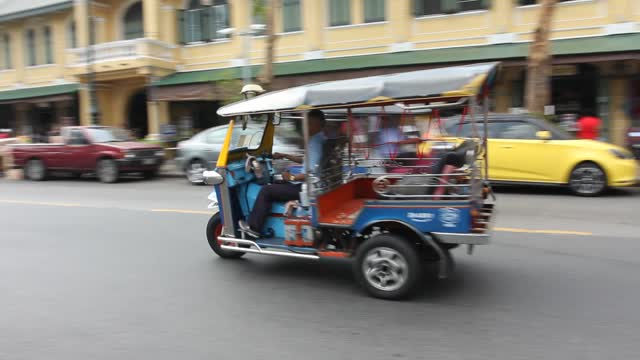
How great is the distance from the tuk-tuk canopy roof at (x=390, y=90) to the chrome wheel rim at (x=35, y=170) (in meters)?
14.1

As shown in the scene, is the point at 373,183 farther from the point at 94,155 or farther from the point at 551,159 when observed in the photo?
the point at 94,155

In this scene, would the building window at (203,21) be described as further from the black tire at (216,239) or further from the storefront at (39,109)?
the black tire at (216,239)

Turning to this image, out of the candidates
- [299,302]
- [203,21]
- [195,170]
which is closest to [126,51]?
[203,21]

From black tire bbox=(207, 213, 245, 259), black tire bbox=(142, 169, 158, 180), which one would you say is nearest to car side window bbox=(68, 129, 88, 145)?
black tire bbox=(142, 169, 158, 180)

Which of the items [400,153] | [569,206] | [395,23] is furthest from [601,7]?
[400,153]

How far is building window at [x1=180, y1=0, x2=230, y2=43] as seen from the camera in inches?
899

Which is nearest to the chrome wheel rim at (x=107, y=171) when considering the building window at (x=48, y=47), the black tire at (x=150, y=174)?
the black tire at (x=150, y=174)

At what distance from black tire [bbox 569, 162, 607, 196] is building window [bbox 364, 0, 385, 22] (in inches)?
427

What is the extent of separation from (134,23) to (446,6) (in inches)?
→ 582

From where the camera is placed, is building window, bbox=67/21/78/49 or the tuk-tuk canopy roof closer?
the tuk-tuk canopy roof

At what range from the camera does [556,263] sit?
5.98 meters

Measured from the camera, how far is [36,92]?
1051 inches

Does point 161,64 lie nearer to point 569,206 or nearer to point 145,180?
point 145,180

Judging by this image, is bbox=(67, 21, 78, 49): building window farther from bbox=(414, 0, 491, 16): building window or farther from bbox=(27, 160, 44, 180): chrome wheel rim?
bbox=(414, 0, 491, 16): building window
